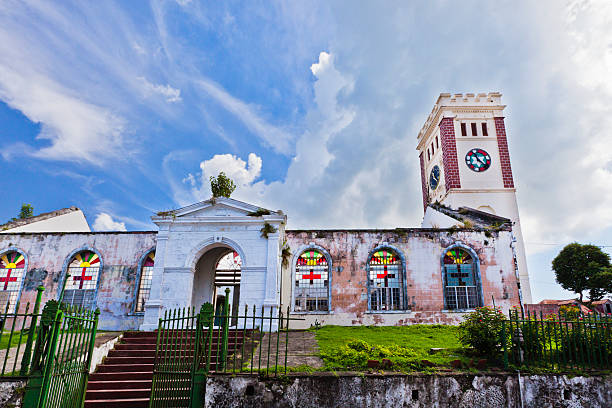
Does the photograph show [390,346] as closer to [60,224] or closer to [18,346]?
[18,346]

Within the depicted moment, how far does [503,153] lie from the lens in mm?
29984

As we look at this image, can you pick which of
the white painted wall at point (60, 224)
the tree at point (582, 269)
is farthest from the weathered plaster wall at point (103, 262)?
the tree at point (582, 269)

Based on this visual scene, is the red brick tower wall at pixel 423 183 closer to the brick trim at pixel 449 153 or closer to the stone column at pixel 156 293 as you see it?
the brick trim at pixel 449 153

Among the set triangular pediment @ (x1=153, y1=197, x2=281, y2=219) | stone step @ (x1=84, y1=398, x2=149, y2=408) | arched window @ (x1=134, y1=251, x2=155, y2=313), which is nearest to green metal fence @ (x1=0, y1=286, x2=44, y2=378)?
stone step @ (x1=84, y1=398, x2=149, y2=408)

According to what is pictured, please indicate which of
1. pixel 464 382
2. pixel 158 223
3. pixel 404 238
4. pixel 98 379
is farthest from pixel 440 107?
pixel 98 379

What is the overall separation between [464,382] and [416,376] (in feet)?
3.38

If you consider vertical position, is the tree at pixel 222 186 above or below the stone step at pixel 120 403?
above

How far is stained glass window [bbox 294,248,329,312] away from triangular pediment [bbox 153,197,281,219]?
137 inches

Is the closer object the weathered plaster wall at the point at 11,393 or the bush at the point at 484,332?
the weathered plaster wall at the point at 11,393

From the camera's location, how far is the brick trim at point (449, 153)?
29280 mm

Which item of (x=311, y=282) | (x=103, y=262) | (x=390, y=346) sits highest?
(x=103, y=262)

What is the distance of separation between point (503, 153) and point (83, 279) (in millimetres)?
27401

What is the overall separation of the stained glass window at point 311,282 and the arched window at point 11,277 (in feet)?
39.4

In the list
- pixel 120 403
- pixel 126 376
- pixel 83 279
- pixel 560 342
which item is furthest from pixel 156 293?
pixel 560 342
